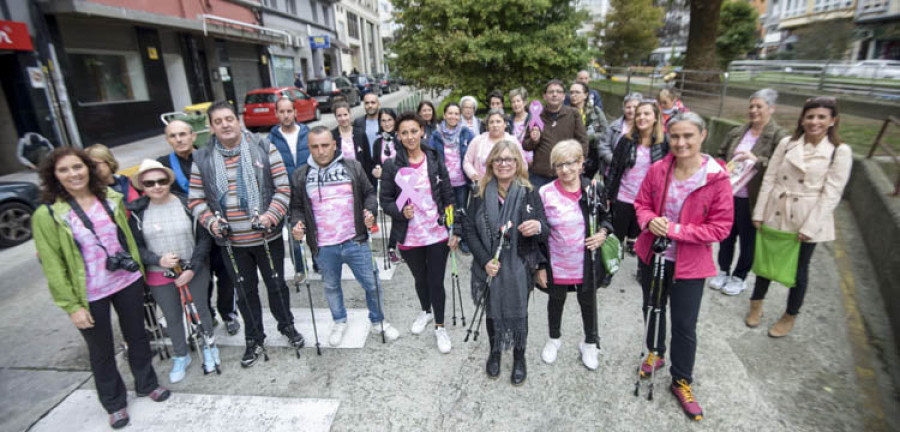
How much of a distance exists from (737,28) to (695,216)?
36.9m

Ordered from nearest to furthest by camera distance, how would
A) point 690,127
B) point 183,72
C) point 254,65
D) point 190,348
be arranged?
point 690,127, point 190,348, point 183,72, point 254,65

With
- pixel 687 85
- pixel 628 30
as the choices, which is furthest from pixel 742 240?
pixel 628 30

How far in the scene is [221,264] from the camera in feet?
13.1

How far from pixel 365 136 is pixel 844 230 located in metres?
6.38

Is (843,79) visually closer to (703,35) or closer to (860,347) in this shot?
(703,35)

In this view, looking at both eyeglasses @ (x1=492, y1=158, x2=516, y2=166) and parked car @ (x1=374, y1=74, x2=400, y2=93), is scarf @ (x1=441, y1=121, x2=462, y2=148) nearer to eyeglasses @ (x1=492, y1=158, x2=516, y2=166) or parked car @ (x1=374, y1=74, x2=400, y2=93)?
eyeglasses @ (x1=492, y1=158, x2=516, y2=166)

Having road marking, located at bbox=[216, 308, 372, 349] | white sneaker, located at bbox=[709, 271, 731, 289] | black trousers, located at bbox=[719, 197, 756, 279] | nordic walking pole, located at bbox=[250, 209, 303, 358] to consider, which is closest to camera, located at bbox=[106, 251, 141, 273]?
nordic walking pole, located at bbox=[250, 209, 303, 358]

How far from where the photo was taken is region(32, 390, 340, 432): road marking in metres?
3.11

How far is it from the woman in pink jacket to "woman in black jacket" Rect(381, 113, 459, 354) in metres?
1.56

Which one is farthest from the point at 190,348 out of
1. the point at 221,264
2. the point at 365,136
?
the point at 365,136

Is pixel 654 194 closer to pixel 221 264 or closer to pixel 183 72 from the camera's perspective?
pixel 221 264

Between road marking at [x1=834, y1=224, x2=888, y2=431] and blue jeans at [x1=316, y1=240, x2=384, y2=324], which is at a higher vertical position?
blue jeans at [x1=316, y1=240, x2=384, y2=324]

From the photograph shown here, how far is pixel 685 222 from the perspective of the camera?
2906mm

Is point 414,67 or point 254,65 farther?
point 254,65
